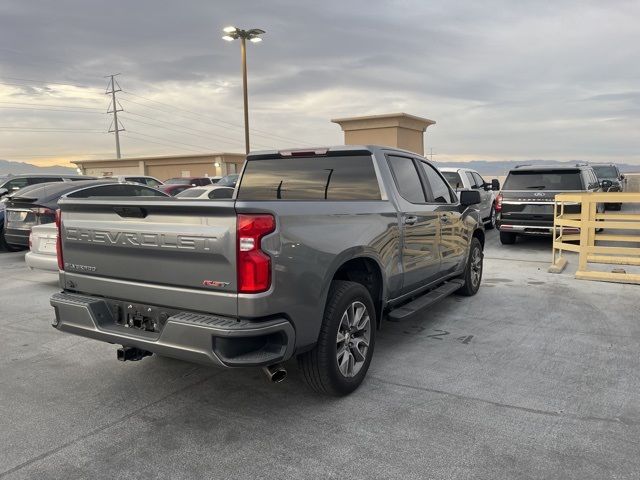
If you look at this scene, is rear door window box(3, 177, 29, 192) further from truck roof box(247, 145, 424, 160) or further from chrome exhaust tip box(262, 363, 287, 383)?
chrome exhaust tip box(262, 363, 287, 383)

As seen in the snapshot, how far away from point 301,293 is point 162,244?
36.8 inches

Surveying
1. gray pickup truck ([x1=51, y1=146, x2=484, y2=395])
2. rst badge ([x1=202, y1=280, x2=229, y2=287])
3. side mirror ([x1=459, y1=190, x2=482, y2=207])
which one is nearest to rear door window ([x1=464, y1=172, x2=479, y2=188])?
side mirror ([x1=459, y1=190, x2=482, y2=207])

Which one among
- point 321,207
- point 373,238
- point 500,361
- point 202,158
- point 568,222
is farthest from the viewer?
point 202,158

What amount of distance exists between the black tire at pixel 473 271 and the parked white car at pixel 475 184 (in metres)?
5.35

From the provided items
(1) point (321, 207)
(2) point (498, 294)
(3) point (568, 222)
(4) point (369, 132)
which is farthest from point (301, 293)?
(4) point (369, 132)

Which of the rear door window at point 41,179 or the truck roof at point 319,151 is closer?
the truck roof at point 319,151

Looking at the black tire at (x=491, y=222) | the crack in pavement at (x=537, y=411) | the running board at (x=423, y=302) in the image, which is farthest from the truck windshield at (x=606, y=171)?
the crack in pavement at (x=537, y=411)

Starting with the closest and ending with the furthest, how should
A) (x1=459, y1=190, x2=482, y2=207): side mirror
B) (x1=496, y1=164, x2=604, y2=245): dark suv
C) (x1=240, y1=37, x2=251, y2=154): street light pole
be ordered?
(x1=459, y1=190, x2=482, y2=207): side mirror
(x1=496, y1=164, x2=604, y2=245): dark suv
(x1=240, y1=37, x2=251, y2=154): street light pole

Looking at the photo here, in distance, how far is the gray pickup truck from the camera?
10.0 ft

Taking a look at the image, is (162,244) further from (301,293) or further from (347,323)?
(347,323)

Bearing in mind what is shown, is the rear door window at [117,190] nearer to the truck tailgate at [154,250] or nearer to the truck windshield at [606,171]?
the truck tailgate at [154,250]

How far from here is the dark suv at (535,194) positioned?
1073 centimetres

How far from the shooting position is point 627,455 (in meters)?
3.04

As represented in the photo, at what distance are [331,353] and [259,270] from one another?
0.96m
